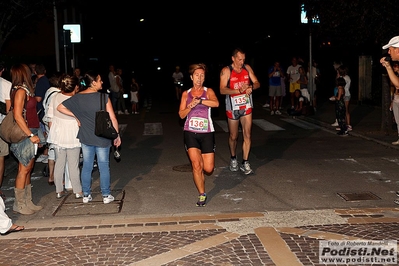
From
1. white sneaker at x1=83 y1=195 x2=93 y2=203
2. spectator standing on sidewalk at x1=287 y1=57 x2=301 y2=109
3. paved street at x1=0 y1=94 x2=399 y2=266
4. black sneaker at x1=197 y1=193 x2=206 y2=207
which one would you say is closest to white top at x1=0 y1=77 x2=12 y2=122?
paved street at x1=0 y1=94 x2=399 y2=266

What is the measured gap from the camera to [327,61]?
31578 millimetres

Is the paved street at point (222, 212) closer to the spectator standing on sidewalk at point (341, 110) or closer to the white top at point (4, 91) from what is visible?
the white top at point (4, 91)

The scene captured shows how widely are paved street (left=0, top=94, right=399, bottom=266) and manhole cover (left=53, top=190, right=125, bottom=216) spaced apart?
0.05ft

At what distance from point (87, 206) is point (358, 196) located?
3.74m

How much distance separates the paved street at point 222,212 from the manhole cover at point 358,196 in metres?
0.01

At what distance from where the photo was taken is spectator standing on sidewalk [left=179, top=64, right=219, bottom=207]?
7637mm

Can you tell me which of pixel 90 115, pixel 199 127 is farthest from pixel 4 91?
pixel 199 127

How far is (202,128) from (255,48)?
37.0 metres

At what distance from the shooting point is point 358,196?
8070 mm

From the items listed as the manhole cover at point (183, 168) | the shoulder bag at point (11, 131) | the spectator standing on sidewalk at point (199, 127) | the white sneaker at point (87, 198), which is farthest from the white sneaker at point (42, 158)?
the spectator standing on sidewalk at point (199, 127)

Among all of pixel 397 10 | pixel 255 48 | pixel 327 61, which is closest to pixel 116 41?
pixel 255 48

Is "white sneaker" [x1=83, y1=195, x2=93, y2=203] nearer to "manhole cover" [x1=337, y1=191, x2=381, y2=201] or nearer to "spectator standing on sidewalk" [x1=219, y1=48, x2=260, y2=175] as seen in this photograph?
"spectator standing on sidewalk" [x1=219, y1=48, x2=260, y2=175]

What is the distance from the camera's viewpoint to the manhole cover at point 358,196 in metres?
7.92

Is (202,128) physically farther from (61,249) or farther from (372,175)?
(372,175)
